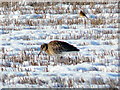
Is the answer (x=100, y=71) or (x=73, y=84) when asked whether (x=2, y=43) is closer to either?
(x=100, y=71)

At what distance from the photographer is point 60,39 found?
11.5m

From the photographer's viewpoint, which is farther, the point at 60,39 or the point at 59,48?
the point at 60,39

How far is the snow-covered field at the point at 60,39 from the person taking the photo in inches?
272

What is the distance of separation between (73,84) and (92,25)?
7.03 m

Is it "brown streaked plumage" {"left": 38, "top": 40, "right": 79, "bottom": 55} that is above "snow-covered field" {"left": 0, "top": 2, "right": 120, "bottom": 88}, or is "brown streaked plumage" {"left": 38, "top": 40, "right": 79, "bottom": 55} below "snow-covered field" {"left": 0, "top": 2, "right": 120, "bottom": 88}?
above

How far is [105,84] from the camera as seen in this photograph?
21.2 ft

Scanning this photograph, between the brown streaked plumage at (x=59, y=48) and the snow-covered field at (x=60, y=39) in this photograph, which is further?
the brown streaked plumage at (x=59, y=48)

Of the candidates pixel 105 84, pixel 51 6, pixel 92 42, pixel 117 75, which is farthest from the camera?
pixel 51 6

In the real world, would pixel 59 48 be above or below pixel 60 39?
above

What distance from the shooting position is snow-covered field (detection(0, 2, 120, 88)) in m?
6.90

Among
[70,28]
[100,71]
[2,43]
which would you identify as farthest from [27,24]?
[100,71]

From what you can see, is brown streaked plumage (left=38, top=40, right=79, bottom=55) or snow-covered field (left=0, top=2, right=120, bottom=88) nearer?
snow-covered field (left=0, top=2, right=120, bottom=88)

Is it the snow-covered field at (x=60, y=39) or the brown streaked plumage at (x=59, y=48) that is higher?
the brown streaked plumage at (x=59, y=48)

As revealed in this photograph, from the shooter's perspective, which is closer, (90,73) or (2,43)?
(90,73)
